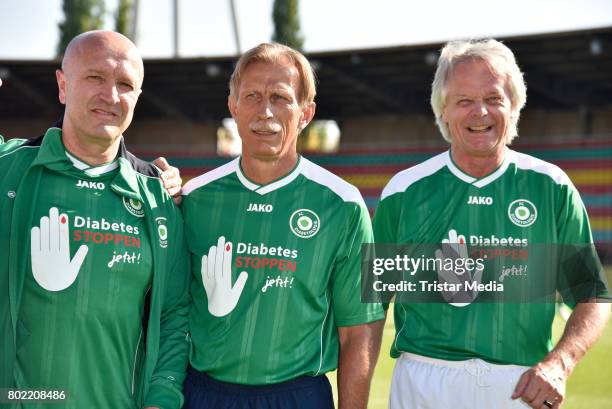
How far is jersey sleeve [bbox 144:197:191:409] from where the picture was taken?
2539mm

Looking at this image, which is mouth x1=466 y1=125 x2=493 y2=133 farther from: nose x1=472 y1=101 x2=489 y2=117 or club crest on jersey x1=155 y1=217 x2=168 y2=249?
club crest on jersey x1=155 y1=217 x2=168 y2=249

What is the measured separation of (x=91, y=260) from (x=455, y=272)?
134 centimetres

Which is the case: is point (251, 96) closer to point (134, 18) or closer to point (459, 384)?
point (459, 384)

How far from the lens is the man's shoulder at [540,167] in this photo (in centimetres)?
277

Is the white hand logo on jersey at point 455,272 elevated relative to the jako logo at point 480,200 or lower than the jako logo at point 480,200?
lower

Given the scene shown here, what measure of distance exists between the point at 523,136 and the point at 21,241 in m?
19.4

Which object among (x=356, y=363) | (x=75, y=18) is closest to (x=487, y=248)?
(x=356, y=363)

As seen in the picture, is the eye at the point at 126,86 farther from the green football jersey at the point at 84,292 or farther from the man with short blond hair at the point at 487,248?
the man with short blond hair at the point at 487,248

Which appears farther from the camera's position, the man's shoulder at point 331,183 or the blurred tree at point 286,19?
the blurred tree at point 286,19

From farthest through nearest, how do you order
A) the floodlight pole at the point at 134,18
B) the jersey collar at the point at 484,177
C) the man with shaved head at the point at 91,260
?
1. the floodlight pole at the point at 134,18
2. the jersey collar at the point at 484,177
3. the man with shaved head at the point at 91,260

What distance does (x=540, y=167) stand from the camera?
2818 mm

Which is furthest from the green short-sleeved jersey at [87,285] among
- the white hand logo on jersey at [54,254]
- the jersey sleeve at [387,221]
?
the jersey sleeve at [387,221]

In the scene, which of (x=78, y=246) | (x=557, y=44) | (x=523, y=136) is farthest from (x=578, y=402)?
(x=523, y=136)

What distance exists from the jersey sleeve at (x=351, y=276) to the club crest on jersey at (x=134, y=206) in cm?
73
